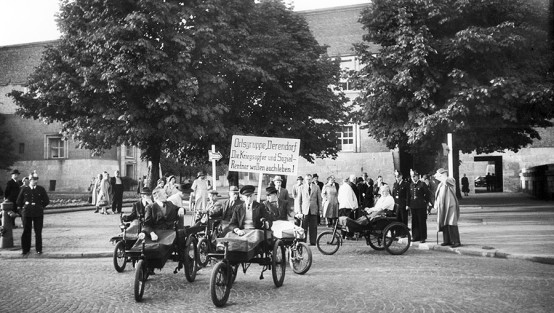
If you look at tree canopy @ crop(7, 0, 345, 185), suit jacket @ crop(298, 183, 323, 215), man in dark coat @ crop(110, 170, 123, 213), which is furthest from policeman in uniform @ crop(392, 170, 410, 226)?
man in dark coat @ crop(110, 170, 123, 213)

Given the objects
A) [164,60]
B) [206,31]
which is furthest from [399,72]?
[164,60]

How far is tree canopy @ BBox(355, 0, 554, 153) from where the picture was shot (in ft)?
82.4

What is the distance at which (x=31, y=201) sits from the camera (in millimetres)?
13734

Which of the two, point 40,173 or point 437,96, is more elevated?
point 437,96

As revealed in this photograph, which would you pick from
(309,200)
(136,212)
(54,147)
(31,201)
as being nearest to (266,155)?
(309,200)

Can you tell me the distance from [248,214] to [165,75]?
46.7 ft

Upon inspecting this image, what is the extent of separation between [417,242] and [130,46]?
45.9 feet

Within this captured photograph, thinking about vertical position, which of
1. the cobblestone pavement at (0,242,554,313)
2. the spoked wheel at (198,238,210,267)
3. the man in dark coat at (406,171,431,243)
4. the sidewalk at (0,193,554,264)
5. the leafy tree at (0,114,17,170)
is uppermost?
the leafy tree at (0,114,17,170)

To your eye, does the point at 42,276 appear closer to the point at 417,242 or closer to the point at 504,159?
the point at 417,242

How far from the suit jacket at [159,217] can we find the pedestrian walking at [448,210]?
7.54 m

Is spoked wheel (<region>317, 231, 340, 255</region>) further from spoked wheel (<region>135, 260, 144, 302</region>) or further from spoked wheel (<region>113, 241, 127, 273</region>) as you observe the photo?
spoked wheel (<region>135, 260, 144, 302</region>)

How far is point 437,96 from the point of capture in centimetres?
2705

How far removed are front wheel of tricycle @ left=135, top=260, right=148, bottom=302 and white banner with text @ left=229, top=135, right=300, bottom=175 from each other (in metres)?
6.47

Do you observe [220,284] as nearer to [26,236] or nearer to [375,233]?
[375,233]
